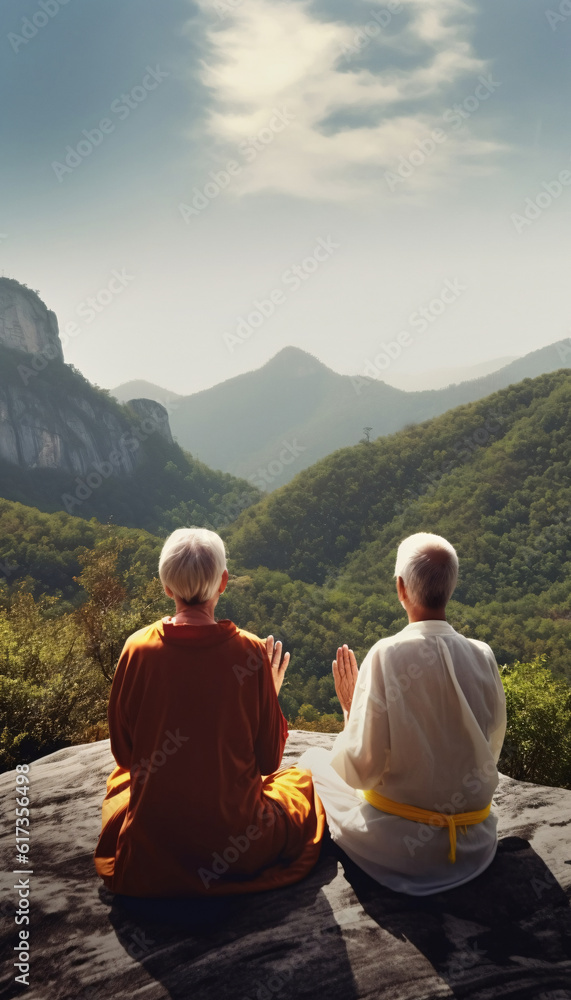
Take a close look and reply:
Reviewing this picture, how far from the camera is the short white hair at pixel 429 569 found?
2.30 metres

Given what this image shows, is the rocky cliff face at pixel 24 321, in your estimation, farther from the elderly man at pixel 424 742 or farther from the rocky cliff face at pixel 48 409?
the elderly man at pixel 424 742

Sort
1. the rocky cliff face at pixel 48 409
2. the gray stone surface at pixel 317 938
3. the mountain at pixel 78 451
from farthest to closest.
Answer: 1. the rocky cliff face at pixel 48 409
2. the mountain at pixel 78 451
3. the gray stone surface at pixel 317 938

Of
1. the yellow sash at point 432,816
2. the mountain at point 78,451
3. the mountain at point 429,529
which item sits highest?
the mountain at point 78,451

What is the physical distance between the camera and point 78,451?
88.8 metres

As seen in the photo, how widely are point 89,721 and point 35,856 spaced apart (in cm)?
895

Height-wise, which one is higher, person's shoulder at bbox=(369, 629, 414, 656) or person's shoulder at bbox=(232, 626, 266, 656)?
person's shoulder at bbox=(232, 626, 266, 656)

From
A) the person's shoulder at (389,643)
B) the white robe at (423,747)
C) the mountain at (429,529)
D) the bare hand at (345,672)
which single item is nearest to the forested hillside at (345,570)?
the mountain at (429,529)

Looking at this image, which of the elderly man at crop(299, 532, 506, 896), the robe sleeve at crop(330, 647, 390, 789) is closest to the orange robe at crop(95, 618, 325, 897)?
the robe sleeve at crop(330, 647, 390, 789)

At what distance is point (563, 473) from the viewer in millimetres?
51625

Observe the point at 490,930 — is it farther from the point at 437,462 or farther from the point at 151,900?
the point at 437,462

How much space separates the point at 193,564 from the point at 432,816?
1509mm

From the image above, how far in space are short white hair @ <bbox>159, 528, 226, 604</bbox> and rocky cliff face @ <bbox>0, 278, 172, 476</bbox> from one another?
280 ft

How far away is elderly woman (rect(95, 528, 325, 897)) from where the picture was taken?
2271 mm

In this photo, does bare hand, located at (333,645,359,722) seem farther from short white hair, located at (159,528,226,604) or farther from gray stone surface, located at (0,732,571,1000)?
short white hair, located at (159,528,226,604)
